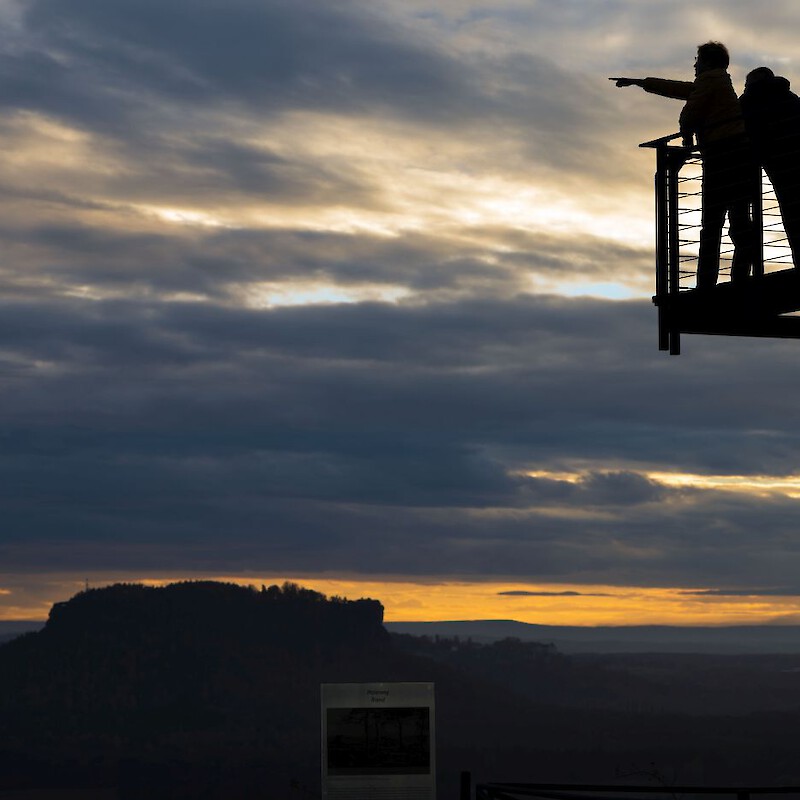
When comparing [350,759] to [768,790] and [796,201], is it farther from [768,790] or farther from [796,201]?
[796,201]

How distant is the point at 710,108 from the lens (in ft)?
50.0

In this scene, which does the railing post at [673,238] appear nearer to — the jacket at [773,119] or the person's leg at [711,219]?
the person's leg at [711,219]

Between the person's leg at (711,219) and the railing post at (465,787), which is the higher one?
the person's leg at (711,219)

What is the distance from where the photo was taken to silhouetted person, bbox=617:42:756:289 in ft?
49.4

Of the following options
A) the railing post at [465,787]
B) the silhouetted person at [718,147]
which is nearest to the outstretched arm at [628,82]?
the silhouetted person at [718,147]

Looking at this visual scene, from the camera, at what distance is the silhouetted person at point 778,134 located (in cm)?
1454

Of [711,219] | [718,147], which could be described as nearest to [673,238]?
[711,219]

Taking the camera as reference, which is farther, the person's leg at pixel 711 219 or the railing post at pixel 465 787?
the person's leg at pixel 711 219

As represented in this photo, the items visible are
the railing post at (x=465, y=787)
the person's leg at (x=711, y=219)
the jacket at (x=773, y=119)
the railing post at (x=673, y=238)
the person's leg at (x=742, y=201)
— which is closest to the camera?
the railing post at (x=465, y=787)

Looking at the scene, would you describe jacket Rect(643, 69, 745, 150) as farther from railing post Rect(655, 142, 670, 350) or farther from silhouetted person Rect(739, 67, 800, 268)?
railing post Rect(655, 142, 670, 350)

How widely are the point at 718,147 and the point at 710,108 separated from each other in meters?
0.44

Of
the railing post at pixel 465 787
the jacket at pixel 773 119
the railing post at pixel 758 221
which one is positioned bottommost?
the railing post at pixel 465 787

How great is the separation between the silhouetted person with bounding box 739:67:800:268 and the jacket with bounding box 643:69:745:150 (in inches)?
13.2

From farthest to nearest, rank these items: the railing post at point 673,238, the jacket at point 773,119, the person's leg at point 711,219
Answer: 1. the railing post at point 673,238
2. the person's leg at point 711,219
3. the jacket at point 773,119
